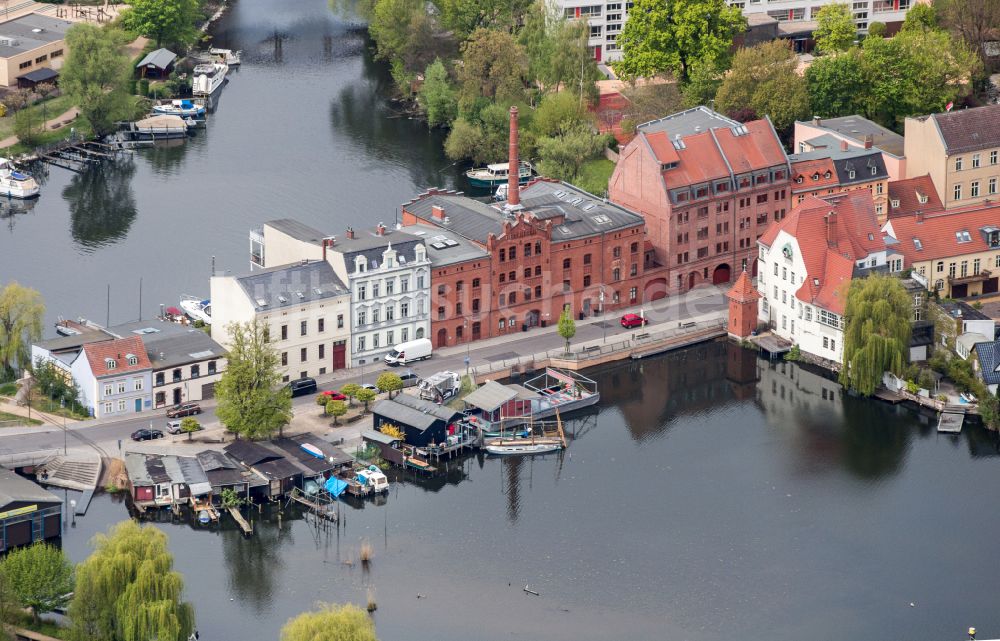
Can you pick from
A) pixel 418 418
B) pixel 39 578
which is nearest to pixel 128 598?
pixel 39 578

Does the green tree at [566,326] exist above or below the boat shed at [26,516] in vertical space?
above

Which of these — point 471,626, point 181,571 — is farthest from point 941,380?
point 181,571

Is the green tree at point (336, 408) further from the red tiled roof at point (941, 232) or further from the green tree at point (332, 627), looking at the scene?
the red tiled roof at point (941, 232)

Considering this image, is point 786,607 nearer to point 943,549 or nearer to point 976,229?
point 943,549

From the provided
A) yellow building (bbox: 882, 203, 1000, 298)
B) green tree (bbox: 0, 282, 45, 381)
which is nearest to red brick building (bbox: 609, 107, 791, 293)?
yellow building (bbox: 882, 203, 1000, 298)

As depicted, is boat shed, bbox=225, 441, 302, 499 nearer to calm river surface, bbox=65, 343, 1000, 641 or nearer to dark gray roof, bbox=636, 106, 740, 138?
calm river surface, bbox=65, 343, 1000, 641

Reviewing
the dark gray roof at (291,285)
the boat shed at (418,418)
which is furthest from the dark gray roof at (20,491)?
the dark gray roof at (291,285)
